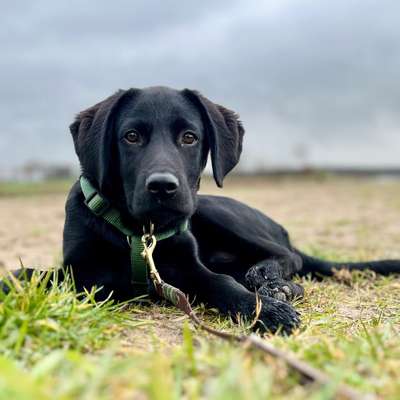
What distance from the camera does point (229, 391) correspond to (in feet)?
5.90

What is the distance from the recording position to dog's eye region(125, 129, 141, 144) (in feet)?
12.7

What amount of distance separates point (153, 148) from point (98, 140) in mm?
454

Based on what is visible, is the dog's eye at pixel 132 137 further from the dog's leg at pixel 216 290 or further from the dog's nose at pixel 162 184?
the dog's leg at pixel 216 290

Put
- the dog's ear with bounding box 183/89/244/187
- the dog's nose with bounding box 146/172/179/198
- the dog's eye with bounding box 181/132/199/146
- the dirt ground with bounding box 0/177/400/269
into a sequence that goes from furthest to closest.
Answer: the dirt ground with bounding box 0/177/400/269 < the dog's ear with bounding box 183/89/244/187 < the dog's eye with bounding box 181/132/199/146 < the dog's nose with bounding box 146/172/179/198

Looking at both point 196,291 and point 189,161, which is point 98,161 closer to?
point 189,161

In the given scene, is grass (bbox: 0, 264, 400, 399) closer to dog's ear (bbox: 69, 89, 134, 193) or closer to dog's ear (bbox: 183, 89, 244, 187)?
dog's ear (bbox: 69, 89, 134, 193)

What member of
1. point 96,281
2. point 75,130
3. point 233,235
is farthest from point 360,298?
point 75,130

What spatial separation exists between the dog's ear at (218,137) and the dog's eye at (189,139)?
0.22 meters

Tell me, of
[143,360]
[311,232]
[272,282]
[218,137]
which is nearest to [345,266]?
[272,282]

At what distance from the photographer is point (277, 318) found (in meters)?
3.23

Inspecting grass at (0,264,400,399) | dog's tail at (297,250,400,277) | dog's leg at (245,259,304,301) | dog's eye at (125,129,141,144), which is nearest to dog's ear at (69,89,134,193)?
dog's eye at (125,129,141,144)

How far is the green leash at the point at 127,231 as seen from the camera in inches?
151

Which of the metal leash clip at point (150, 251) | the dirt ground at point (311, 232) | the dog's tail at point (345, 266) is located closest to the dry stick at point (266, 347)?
the metal leash clip at point (150, 251)

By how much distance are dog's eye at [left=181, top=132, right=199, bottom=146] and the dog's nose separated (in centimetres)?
56
